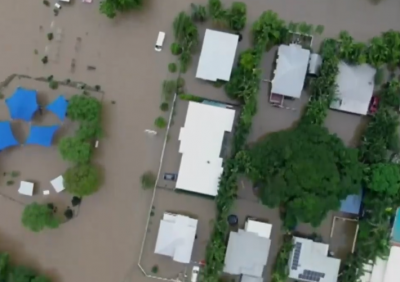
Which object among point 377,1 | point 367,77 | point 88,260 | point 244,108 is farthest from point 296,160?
point 88,260

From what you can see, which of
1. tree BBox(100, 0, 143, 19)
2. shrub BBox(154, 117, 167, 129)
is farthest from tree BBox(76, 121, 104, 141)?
tree BBox(100, 0, 143, 19)

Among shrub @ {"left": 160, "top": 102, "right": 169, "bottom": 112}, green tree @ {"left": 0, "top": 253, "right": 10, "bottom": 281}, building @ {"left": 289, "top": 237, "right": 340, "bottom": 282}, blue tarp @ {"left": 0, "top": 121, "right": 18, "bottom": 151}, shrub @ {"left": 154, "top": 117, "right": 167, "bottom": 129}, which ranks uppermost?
shrub @ {"left": 160, "top": 102, "right": 169, "bottom": 112}

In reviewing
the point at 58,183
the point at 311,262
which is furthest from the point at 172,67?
the point at 311,262

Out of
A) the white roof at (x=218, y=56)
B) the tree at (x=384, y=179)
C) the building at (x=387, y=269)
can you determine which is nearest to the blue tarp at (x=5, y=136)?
the white roof at (x=218, y=56)

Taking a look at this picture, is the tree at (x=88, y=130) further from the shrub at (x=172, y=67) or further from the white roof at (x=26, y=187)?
the shrub at (x=172, y=67)

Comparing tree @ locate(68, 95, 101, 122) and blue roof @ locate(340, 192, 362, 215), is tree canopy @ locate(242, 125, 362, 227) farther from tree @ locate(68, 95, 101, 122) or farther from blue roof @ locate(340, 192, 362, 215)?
tree @ locate(68, 95, 101, 122)

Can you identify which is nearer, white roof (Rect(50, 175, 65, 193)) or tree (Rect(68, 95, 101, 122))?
tree (Rect(68, 95, 101, 122))

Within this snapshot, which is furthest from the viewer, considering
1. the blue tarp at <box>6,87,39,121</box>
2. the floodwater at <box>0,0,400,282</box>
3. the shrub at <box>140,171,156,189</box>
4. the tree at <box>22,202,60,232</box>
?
the floodwater at <box>0,0,400,282</box>
